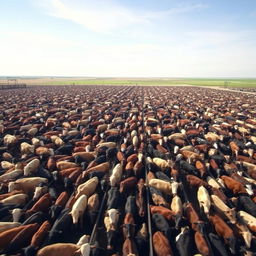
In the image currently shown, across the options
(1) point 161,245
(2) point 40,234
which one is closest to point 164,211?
(1) point 161,245

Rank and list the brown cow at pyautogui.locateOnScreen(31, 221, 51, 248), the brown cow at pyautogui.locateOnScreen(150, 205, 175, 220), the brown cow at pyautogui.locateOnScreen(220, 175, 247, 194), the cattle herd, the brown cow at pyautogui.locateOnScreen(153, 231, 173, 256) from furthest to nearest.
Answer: the brown cow at pyautogui.locateOnScreen(220, 175, 247, 194)
the brown cow at pyautogui.locateOnScreen(150, 205, 175, 220)
the cattle herd
the brown cow at pyautogui.locateOnScreen(31, 221, 51, 248)
the brown cow at pyautogui.locateOnScreen(153, 231, 173, 256)

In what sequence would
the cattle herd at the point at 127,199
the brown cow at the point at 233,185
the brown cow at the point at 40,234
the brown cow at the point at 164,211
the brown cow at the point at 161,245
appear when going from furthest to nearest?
the brown cow at the point at 233,185 < the brown cow at the point at 164,211 < the cattle herd at the point at 127,199 < the brown cow at the point at 40,234 < the brown cow at the point at 161,245

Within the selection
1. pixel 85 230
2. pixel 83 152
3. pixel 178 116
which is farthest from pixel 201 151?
pixel 178 116

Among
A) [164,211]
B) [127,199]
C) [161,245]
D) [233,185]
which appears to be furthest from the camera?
[233,185]

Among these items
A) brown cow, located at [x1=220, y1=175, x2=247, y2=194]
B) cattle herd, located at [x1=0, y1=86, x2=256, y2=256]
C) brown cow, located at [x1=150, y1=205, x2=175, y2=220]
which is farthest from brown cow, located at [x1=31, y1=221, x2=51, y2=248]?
brown cow, located at [x1=220, y1=175, x2=247, y2=194]

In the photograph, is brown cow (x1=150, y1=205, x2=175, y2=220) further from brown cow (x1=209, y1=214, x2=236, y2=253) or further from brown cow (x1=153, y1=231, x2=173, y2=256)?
brown cow (x1=209, y1=214, x2=236, y2=253)

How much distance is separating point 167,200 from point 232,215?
247cm

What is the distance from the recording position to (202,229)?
680 cm

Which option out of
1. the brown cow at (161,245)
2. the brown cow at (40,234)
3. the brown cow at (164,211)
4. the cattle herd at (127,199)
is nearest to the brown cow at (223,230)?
the cattle herd at (127,199)

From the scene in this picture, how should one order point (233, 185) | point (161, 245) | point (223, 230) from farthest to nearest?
point (233, 185), point (223, 230), point (161, 245)

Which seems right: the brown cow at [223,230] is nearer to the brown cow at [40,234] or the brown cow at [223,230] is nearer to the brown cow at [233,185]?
the brown cow at [233,185]

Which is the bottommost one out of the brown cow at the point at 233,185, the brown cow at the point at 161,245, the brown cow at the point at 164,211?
the brown cow at the point at 161,245

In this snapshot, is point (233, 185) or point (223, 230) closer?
point (223, 230)

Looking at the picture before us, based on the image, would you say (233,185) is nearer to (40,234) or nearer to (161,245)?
(161,245)
